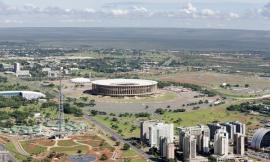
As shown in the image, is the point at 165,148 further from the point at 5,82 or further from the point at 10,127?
the point at 5,82

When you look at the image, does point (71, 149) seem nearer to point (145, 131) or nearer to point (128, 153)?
point (128, 153)

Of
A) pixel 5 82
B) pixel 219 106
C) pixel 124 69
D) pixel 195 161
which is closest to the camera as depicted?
pixel 195 161

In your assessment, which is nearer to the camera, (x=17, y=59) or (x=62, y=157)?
(x=62, y=157)

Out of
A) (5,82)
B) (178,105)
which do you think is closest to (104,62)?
(5,82)

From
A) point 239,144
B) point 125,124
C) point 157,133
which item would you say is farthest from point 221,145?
point 125,124

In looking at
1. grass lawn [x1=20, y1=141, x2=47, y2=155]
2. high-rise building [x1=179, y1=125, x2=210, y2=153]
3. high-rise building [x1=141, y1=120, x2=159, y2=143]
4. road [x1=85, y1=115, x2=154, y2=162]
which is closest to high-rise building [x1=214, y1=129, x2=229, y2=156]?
high-rise building [x1=179, y1=125, x2=210, y2=153]

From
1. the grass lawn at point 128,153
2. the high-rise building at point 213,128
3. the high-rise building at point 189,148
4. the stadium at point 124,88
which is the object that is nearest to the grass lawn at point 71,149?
the grass lawn at point 128,153

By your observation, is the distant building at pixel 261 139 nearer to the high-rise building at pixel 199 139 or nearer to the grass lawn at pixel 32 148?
the high-rise building at pixel 199 139

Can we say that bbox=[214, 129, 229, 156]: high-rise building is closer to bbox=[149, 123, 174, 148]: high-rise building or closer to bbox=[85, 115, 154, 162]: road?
bbox=[149, 123, 174, 148]: high-rise building
